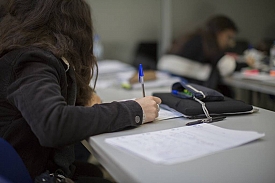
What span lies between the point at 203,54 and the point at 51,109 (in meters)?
2.28

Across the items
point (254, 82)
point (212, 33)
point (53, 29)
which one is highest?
point (53, 29)

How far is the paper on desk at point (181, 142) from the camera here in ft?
2.83

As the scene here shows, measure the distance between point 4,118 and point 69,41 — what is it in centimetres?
32

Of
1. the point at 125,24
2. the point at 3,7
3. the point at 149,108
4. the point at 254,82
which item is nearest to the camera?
the point at 149,108

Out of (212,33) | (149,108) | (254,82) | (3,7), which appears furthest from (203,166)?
(212,33)

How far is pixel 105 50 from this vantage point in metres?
4.85

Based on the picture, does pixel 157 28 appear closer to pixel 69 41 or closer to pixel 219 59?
pixel 219 59

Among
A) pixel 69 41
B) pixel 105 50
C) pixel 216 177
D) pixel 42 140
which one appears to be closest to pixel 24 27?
pixel 69 41

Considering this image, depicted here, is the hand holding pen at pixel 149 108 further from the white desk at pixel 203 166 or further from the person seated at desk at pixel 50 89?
the white desk at pixel 203 166

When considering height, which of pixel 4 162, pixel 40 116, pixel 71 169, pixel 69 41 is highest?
pixel 69 41

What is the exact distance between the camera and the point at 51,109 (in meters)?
0.90

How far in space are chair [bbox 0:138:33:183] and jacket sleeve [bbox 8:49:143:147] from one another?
79 mm

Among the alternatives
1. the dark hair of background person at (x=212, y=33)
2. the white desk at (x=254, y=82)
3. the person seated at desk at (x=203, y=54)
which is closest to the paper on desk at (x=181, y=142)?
the white desk at (x=254, y=82)

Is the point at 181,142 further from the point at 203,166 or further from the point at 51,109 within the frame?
the point at 51,109
